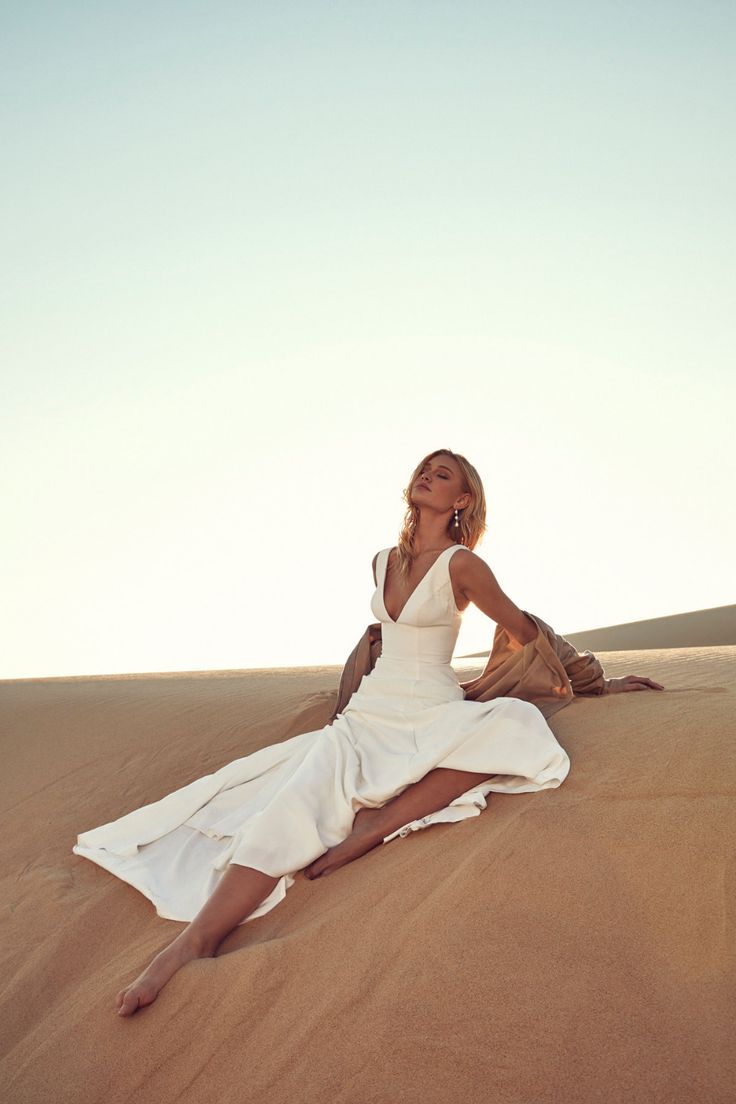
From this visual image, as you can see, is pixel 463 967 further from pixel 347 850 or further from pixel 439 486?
pixel 439 486

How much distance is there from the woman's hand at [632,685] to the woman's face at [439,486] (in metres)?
1.56

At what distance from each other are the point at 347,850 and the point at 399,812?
12.0 inches

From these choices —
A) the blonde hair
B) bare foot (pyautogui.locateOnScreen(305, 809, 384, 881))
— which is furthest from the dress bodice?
bare foot (pyautogui.locateOnScreen(305, 809, 384, 881))

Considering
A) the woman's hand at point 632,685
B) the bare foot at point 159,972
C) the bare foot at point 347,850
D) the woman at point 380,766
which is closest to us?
the bare foot at point 159,972

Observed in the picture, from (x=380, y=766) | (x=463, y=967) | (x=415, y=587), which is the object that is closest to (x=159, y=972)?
(x=463, y=967)

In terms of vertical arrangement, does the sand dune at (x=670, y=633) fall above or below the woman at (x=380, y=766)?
above

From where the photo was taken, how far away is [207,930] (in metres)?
3.77

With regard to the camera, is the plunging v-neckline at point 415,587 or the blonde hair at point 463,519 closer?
the plunging v-neckline at point 415,587

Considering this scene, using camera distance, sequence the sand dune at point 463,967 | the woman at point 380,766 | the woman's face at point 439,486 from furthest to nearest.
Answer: the woman's face at point 439,486 → the woman at point 380,766 → the sand dune at point 463,967

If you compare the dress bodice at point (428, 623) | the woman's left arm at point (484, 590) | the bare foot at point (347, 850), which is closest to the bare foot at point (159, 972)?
the bare foot at point (347, 850)

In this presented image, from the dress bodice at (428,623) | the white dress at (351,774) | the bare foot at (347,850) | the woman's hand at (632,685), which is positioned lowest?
the bare foot at (347,850)

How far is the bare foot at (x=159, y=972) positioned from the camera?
3.42 meters

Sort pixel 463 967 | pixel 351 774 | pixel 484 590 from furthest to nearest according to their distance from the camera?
pixel 484 590, pixel 351 774, pixel 463 967

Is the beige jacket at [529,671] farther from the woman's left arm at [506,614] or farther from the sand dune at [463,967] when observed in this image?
the sand dune at [463,967]
